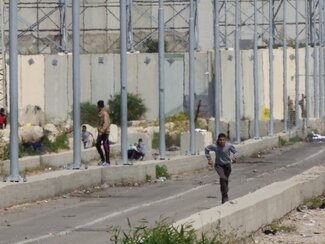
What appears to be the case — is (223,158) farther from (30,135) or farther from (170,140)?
(170,140)

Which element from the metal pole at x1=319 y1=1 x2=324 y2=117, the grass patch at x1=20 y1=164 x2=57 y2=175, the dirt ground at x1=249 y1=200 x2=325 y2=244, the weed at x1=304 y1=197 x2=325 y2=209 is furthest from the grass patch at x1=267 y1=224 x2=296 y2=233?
the metal pole at x1=319 y1=1 x2=324 y2=117

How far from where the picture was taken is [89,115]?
63781mm

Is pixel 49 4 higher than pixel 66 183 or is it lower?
higher

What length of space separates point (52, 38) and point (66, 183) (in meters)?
44.2

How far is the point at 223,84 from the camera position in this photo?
224 feet

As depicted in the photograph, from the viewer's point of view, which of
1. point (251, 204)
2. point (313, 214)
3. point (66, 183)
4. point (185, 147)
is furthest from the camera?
point (185, 147)

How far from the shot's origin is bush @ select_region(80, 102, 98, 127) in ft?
209

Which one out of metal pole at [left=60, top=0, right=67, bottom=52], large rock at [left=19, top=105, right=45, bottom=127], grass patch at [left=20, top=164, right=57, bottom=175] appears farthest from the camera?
large rock at [left=19, top=105, right=45, bottom=127]

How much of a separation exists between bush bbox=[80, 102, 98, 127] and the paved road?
85.9ft

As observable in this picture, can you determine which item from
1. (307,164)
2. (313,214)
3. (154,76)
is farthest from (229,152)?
(154,76)

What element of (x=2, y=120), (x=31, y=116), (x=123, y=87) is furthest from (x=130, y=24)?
(x=123, y=87)

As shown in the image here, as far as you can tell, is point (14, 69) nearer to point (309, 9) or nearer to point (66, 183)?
point (66, 183)

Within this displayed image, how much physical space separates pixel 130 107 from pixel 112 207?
42071mm

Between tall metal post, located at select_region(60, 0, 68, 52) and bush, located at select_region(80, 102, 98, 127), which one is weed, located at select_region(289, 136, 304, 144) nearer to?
bush, located at select_region(80, 102, 98, 127)
